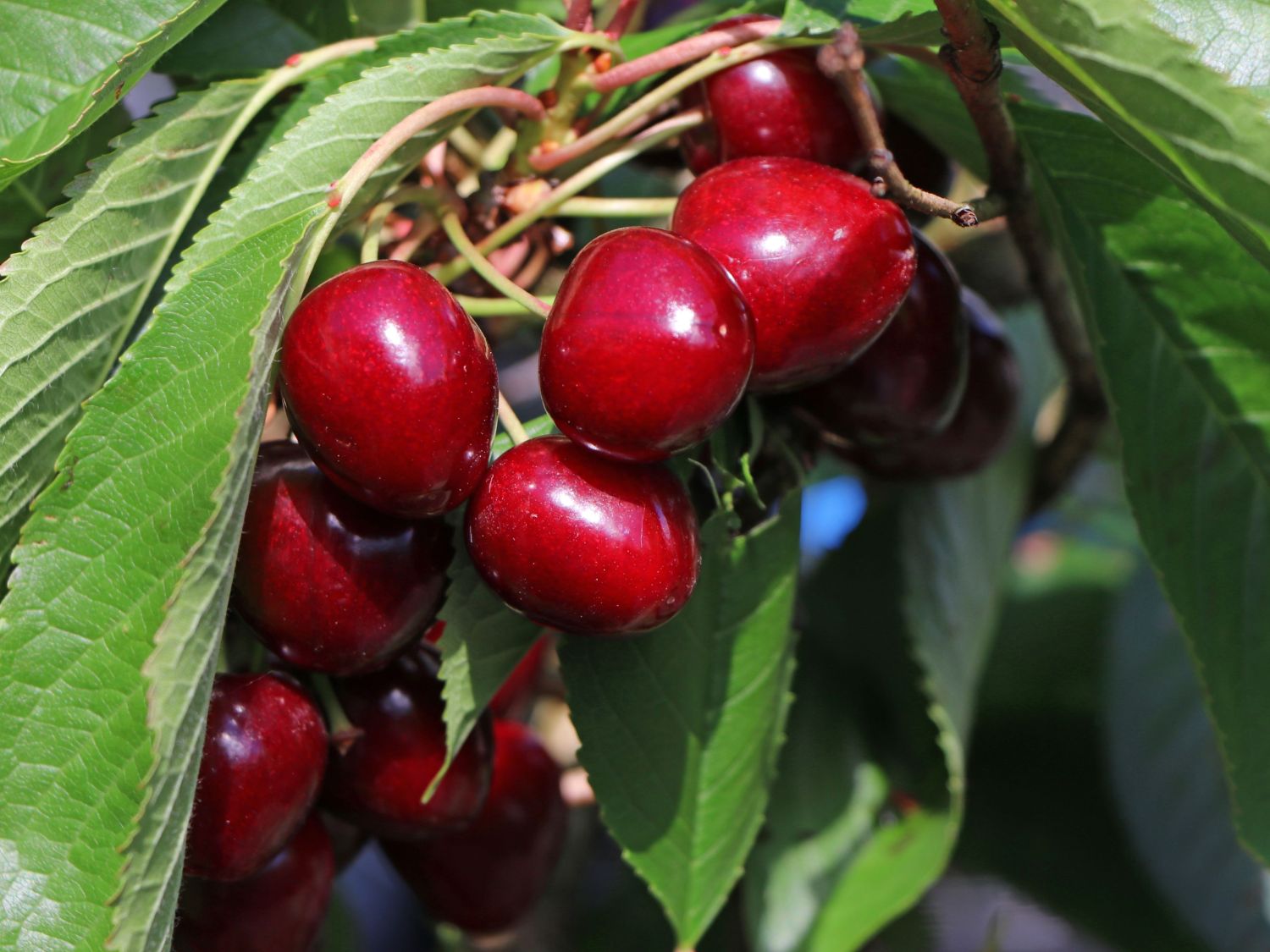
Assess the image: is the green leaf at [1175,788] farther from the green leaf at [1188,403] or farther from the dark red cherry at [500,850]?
the dark red cherry at [500,850]

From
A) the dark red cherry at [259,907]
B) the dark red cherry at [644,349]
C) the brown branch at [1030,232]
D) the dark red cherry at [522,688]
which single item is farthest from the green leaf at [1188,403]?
the dark red cherry at [259,907]

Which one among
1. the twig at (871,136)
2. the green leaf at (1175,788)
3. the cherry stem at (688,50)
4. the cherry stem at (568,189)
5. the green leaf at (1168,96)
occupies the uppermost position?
the green leaf at (1168,96)

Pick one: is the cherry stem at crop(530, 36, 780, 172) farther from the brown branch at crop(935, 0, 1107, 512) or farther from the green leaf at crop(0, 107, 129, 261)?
the green leaf at crop(0, 107, 129, 261)

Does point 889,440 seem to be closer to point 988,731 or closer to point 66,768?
point 66,768

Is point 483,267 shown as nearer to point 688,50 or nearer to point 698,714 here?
point 688,50

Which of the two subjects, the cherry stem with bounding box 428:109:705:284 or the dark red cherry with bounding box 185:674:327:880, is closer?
the dark red cherry with bounding box 185:674:327:880

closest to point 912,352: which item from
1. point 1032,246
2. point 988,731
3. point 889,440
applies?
point 889,440

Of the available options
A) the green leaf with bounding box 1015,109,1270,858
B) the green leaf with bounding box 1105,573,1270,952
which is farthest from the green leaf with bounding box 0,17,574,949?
the green leaf with bounding box 1105,573,1270,952
